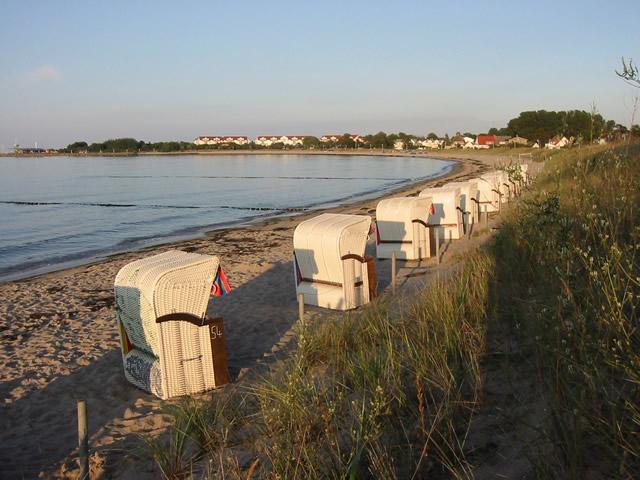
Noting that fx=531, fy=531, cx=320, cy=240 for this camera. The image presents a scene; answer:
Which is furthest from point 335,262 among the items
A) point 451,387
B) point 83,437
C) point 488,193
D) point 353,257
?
point 488,193

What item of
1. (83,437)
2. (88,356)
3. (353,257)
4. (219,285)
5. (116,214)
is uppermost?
(219,285)

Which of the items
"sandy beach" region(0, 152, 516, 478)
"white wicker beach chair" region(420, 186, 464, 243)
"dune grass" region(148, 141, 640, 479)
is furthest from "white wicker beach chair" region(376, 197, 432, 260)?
"dune grass" region(148, 141, 640, 479)

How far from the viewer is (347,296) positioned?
9266mm

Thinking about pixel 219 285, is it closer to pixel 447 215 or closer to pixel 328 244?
pixel 328 244

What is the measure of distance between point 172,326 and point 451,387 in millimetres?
3528

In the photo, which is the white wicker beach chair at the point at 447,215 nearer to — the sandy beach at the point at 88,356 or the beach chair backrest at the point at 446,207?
the beach chair backrest at the point at 446,207

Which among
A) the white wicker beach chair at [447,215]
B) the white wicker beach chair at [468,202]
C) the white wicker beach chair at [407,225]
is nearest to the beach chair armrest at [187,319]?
the white wicker beach chair at [407,225]

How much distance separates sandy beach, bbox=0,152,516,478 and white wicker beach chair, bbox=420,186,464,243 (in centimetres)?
125

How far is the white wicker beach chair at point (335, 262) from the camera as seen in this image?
916 centimetres

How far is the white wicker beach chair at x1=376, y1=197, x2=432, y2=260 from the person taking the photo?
12703 millimetres

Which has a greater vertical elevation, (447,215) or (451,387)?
(451,387)

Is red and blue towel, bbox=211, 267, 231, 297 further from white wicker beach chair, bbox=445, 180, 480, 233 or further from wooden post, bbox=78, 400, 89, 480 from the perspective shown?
white wicker beach chair, bbox=445, 180, 480, 233

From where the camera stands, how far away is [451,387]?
13.4ft

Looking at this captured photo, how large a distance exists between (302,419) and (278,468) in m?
0.51
